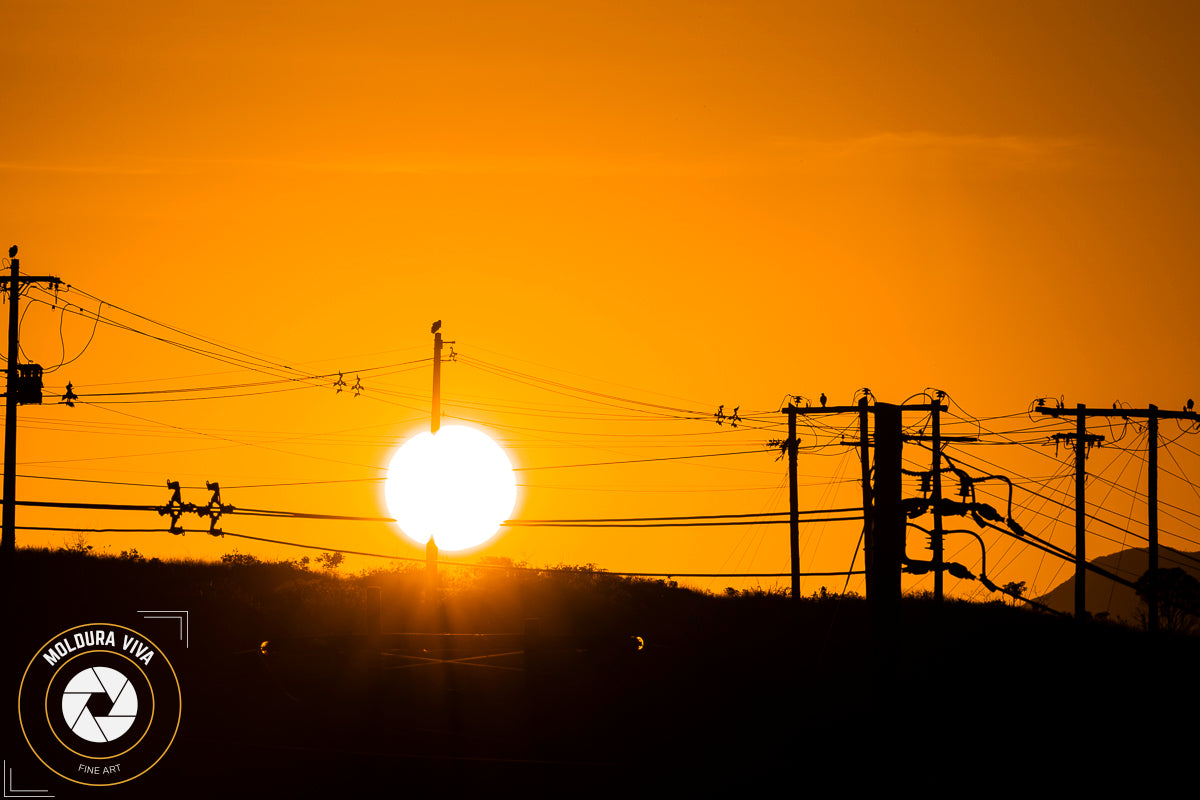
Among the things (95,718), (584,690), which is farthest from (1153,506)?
(95,718)

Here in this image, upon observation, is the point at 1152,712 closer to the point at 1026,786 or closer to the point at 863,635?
the point at 1026,786

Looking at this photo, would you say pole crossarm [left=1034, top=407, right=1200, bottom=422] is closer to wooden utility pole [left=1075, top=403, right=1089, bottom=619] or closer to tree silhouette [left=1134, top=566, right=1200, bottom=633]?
wooden utility pole [left=1075, top=403, right=1089, bottom=619]

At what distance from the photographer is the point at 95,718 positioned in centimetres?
2558

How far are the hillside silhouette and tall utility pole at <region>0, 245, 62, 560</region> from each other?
6.73ft

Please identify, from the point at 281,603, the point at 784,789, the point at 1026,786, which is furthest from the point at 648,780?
the point at 281,603

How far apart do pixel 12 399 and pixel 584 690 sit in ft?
62.2

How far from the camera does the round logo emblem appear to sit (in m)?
25.3

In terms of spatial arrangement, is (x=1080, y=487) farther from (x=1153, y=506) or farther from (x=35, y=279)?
(x=35, y=279)

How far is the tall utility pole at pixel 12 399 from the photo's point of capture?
36.4 m

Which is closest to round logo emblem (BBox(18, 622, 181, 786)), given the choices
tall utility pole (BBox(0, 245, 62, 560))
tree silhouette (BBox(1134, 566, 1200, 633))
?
tall utility pole (BBox(0, 245, 62, 560))

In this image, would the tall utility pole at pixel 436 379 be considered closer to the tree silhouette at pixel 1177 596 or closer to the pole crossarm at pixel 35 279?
the pole crossarm at pixel 35 279

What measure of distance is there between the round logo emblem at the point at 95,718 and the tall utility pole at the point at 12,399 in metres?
9.47

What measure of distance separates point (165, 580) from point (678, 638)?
2478cm

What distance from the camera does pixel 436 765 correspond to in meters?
25.5
